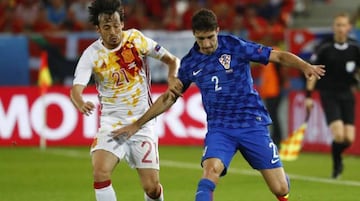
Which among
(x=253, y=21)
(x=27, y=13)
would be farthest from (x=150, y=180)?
(x=27, y=13)

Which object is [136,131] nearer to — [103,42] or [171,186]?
[103,42]

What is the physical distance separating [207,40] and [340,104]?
6.59 metres

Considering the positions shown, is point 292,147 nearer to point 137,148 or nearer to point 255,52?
point 137,148

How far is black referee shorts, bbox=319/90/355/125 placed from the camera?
15.9 meters

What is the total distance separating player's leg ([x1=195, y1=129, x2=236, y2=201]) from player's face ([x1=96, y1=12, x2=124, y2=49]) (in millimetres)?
1371

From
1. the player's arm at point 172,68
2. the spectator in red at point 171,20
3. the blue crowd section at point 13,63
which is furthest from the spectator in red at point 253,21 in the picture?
the player's arm at point 172,68

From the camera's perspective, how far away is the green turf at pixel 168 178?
13664mm

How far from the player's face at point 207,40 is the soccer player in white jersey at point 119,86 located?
0.72m

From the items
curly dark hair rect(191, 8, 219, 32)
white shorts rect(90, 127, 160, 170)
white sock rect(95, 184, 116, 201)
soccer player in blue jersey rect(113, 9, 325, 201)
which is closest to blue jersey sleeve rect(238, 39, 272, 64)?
soccer player in blue jersey rect(113, 9, 325, 201)

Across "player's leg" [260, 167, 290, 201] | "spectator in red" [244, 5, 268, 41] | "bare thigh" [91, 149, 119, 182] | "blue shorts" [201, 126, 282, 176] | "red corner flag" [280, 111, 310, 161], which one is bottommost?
"red corner flag" [280, 111, 310, 161]

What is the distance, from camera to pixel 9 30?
25.5 metres

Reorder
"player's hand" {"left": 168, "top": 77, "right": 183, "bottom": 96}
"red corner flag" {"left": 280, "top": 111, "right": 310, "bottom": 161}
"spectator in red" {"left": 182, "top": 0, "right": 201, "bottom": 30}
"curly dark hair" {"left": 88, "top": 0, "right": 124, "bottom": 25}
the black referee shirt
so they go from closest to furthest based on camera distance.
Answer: "player's hand" {"left": 168, "top": 77, "right": 183, "bottom": 96}, "curly dark hair" {"left": 88, "top": 0, "right": 124, "bottom": 25}, the black referee shirt, "red corner flag" {"left": 280, "top": 111, "right": 310, "bottom": 161}, "spectator in red" {"left": 182, "top": 0, "right": 201, "bottom": 30}

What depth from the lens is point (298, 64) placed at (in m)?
9.76

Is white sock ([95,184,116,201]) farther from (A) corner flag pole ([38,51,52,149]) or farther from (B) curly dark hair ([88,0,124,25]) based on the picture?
(A) corner flag pole ([38,51,52,149])
